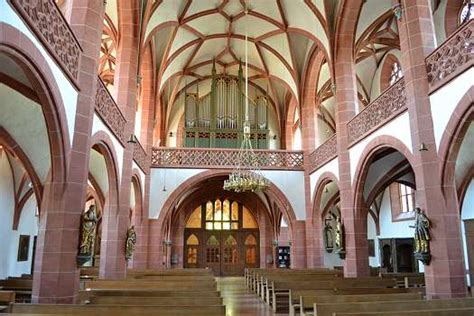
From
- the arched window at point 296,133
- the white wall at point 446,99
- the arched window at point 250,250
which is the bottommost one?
the arched window at point 250,250

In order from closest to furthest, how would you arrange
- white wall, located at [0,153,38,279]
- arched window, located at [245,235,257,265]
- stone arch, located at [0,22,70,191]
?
1. stone arch, located at [0,22,70,191]
2. white wall, located at [0,153,38,279]
3. arched window, located at [245,235,257,265]

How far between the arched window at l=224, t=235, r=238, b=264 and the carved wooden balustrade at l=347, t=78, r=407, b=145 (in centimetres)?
1224

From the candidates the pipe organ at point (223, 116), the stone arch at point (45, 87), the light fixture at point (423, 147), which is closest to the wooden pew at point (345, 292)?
the light fixture at point (423, 147)

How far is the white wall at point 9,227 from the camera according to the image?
1381 cm

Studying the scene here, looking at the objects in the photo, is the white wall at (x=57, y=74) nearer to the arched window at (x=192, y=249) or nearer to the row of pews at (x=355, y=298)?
the row of pews at (x=355, y=298)

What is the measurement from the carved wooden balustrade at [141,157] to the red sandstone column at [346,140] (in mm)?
7356

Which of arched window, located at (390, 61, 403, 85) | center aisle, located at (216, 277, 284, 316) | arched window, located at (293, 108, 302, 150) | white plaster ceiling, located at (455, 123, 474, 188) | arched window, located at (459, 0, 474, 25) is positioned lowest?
center aisle, located at (216, 277, 284, 316)

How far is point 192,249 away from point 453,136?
17583 mm

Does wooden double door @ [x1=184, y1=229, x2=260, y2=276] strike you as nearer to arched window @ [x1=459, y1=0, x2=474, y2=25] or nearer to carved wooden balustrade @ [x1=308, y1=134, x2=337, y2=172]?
carved wooden balustrade @ [x1=308, y1=134, x2=337, y2=172]

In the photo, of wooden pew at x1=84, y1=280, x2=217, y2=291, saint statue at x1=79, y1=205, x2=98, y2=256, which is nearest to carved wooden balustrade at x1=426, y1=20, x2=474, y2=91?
wooden pew at x1=84, y1=280, x2=217, y2=291

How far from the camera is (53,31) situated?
21.9 feet

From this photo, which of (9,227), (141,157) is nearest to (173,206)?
(141,157)

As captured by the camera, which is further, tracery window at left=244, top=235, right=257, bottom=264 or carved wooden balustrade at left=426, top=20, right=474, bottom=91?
tracery window at left=244, top=235, right=257, bottom=264

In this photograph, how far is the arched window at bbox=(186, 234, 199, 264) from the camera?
22.5 meters
